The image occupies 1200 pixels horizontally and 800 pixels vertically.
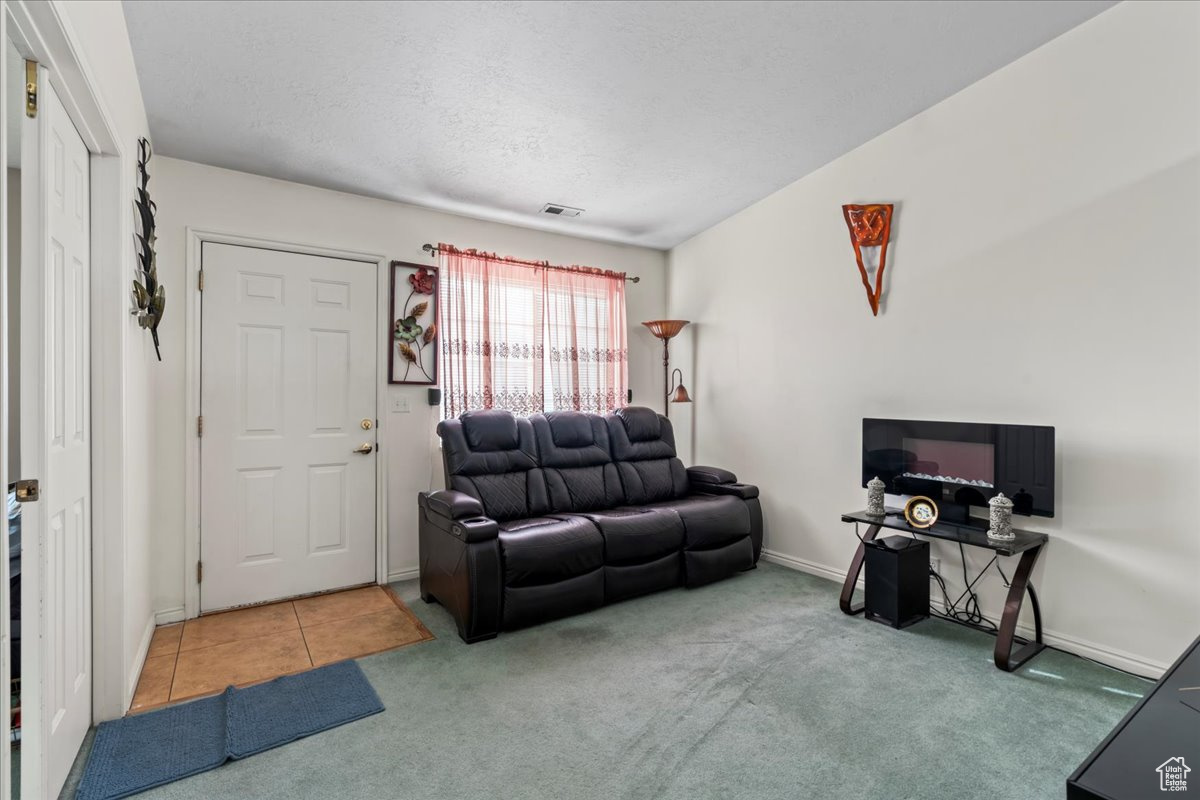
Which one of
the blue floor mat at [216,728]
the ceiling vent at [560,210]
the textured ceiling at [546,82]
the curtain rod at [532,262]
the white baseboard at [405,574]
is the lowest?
the blue floor mat at [216,728]

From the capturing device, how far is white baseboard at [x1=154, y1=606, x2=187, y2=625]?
9.78 ft

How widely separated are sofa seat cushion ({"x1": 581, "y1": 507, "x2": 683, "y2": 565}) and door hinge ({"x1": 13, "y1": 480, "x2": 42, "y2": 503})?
2271mm

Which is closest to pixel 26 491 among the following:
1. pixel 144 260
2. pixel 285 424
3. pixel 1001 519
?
pixel 144 260

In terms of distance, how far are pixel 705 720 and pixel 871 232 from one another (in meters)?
2.78

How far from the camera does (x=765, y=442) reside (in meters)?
4.06

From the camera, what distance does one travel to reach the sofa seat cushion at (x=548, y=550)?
2801 mm

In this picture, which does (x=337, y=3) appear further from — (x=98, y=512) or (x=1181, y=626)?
(x=1181, y=626)

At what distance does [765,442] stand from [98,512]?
364 centimetres

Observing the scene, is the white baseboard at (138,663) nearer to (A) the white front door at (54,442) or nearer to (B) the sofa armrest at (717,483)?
(A) the white front door at (54,442)

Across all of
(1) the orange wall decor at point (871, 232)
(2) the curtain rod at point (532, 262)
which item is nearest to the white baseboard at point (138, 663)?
(2) the curtain rod at point (532, 262)

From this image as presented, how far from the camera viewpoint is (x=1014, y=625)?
96.0 inches

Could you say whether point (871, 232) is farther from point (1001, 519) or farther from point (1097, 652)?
point (1097, 652)

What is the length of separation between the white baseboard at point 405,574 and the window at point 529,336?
1.06 metres

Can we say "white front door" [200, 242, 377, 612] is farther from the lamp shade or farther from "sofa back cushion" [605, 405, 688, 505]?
the lamp shade
